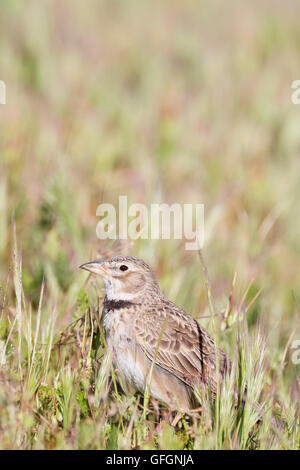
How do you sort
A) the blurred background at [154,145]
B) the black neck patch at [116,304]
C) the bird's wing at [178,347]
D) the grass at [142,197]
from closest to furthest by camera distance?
1. the grass at [142,197]
2. the bird's wing at [178,347]
3. the black neck patch at [116,304]
4. the blurred background at [154,145]

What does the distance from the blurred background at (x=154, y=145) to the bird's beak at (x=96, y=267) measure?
363mm

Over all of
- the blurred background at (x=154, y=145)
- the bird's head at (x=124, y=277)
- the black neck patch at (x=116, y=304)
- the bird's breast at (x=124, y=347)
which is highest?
the blurred background at (x=154, y=145)

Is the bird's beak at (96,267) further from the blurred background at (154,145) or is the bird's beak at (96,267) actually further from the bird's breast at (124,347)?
the blurred background at (154,145)

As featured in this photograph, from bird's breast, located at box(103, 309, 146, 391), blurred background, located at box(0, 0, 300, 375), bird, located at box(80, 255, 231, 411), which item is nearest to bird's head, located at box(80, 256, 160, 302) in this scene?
bird, located at box(80, 255, 231, 411)

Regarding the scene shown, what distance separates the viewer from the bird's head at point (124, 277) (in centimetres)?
402

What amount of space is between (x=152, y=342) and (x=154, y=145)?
524 centimetres

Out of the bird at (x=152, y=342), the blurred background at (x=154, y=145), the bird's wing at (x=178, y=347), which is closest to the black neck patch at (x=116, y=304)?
the bird at (x=152, y=342)

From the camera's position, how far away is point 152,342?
3.70 metres

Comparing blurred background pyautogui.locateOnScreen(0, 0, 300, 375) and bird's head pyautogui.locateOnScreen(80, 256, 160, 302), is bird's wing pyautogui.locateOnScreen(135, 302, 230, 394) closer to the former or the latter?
bird's head pyautogui.locateOnScreen(80, 256, 160, 302)

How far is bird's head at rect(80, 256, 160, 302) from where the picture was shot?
13.2 feet

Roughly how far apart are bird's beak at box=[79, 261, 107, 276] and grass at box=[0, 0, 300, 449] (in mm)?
240

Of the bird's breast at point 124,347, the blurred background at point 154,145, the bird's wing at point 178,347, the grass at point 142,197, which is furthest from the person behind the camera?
the blurred background at point 154,145

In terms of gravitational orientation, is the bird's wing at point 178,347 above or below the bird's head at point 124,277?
below

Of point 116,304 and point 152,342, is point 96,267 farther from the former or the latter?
→ point 152,342
